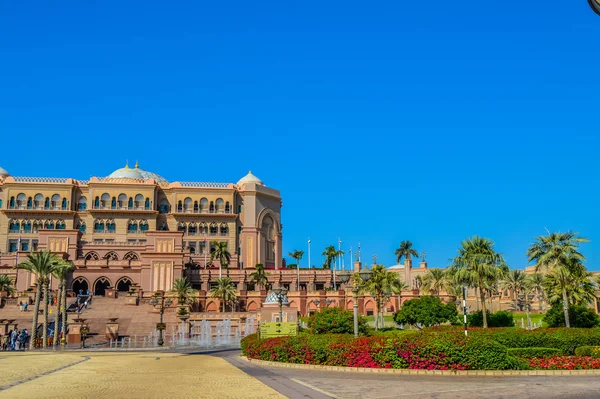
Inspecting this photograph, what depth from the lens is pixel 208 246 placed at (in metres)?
87.2

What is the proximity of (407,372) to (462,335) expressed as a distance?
2243mm

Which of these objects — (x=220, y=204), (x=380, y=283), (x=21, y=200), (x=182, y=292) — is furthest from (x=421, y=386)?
(x=21, y=200)

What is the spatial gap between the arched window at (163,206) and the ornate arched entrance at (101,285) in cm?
1761

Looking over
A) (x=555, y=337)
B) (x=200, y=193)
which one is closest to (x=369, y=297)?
(x=200, y=193)

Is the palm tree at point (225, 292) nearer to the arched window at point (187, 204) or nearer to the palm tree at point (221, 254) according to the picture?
the palm tree at point (221, 254)

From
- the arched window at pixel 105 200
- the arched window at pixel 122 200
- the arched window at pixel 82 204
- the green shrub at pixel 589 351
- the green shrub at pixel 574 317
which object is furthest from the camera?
the arched window at pixel 82 204

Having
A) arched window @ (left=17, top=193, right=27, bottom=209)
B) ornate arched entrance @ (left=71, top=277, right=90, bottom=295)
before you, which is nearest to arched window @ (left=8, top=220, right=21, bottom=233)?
arched window @ (left=17, top=193, right=27, bottom=209)

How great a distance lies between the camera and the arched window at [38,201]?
85344mm

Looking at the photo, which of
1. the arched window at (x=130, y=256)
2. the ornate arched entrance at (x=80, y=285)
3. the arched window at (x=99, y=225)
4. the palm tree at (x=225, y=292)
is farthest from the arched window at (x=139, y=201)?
the palm tree at (x=225, y=292)

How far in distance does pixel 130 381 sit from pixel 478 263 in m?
35.2

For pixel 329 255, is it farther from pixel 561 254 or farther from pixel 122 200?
pixel 561 254

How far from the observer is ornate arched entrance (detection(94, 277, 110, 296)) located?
73.6 meters

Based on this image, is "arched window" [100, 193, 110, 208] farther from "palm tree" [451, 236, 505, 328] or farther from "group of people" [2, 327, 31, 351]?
"palm tree" [451, 236, 505, 328]

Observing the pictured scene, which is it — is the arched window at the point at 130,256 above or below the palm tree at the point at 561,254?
Answer: above
